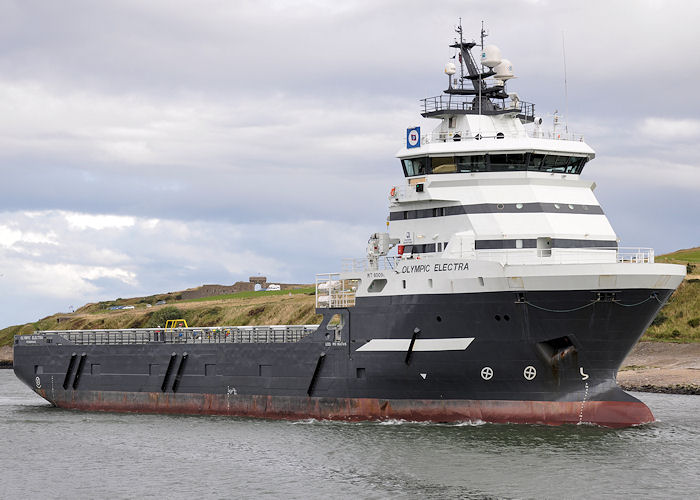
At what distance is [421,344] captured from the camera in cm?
3488

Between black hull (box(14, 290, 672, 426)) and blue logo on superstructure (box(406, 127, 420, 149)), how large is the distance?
6420mm

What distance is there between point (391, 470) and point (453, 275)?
8162mm

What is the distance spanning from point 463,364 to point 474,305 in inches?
85.2

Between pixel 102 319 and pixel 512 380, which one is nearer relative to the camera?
pixel 512 380

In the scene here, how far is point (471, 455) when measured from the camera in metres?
30.0

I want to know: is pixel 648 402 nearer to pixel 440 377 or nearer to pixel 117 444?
pixel 440 377

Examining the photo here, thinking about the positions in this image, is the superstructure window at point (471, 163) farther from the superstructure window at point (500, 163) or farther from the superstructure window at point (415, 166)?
the superstructure window at point (415, 166)

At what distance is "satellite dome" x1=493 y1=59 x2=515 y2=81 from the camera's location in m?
40.1

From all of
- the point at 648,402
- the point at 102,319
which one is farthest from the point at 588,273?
the point at 102,319

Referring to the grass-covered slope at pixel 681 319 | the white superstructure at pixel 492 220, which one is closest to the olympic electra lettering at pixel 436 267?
the white superstructure at pixel 492 220

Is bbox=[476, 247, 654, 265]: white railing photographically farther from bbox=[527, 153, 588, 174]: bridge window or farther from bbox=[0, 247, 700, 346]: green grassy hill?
bbox=[0, 247, 700, 346]: green grassy hill

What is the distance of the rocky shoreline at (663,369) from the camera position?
53.3 m

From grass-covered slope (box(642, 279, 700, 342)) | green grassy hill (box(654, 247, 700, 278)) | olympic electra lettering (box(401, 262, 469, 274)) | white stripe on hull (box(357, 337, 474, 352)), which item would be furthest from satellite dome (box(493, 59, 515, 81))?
green grassy hill (box(654, 247, 700, 278))

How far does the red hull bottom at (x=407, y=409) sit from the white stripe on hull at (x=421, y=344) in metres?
1.94
